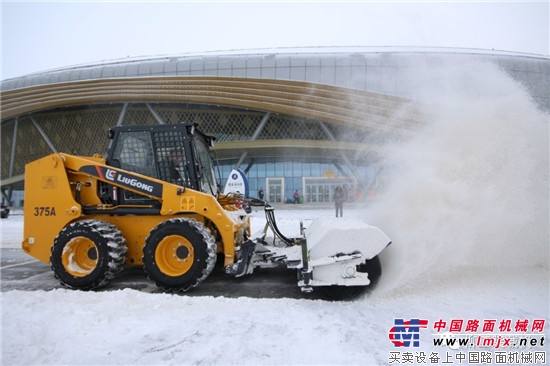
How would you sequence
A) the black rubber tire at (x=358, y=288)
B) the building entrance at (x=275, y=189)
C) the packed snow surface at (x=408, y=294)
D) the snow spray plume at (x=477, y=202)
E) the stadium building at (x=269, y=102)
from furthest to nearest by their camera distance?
the building entrance at (x=275, y=189), the stadium building at (x=269, y=102), the snow spray plume at (x=477, y=202), the black rubber tire at (x=358, y=288), the packed snow surface at (x=408, y=294)

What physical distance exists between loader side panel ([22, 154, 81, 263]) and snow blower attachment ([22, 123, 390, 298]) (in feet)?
0.05

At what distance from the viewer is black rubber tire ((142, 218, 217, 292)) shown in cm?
458

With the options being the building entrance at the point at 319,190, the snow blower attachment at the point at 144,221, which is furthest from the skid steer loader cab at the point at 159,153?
the building entrance at the point at 319,190

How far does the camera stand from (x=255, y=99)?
28094 millimetres

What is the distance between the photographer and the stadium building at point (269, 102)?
2698cm

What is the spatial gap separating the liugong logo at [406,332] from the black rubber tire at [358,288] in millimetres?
781

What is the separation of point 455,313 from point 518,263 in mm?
2070

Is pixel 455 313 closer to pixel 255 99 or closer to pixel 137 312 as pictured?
pixel 137 312

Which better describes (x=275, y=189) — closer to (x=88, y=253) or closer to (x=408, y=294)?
(x=88, y=253)

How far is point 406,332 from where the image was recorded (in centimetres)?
322

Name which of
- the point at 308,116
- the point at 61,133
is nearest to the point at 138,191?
the point at 308,116

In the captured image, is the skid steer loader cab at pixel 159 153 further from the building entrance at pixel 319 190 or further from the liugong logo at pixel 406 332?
the building entrance at pixel 319 190

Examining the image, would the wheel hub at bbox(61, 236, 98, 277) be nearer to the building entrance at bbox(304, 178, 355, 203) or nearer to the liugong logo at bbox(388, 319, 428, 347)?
the liugong logo at bbox(388, 319, 428, 347)

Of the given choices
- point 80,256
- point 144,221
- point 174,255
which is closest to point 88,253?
point 80,256
